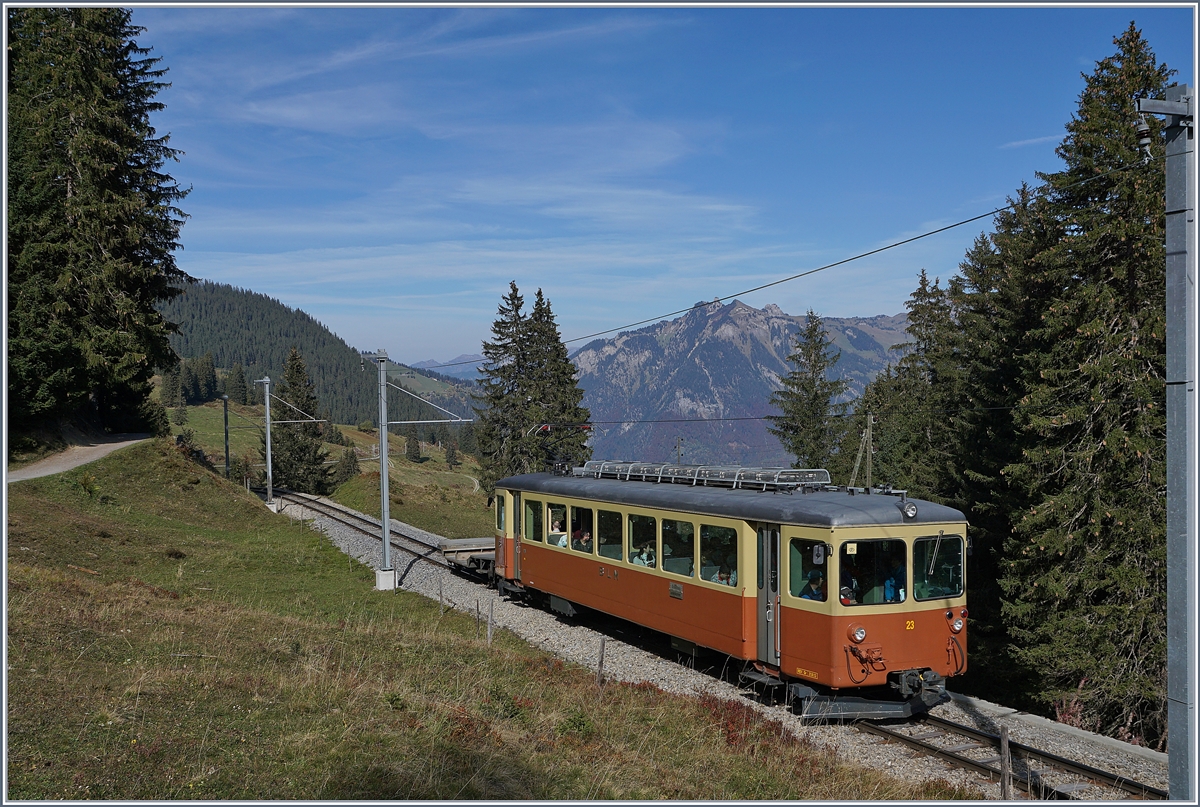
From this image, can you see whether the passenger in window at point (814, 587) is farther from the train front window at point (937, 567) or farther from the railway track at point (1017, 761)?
the railway track at point (1017, 761)

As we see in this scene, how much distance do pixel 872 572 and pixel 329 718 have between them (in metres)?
7.22

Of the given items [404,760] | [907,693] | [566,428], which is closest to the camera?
[404,760]

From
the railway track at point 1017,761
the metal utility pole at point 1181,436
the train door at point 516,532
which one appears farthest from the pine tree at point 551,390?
the metal utility pole at point 1181,436

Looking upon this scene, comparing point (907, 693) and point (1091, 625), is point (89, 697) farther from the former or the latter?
point (1091, 625)

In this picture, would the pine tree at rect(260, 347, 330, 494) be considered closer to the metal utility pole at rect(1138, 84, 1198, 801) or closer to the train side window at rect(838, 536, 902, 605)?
the train side window at rect(838, 536, 902, 605)

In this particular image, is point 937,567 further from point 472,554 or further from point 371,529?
point 371,529

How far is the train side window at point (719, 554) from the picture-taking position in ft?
44.4

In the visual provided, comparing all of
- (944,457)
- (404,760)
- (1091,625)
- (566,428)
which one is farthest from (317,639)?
(566,428)

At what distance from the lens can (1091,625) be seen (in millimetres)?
20172

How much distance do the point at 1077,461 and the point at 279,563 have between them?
21957 mm

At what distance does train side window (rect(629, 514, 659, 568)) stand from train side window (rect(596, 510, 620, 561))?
54 centimetres

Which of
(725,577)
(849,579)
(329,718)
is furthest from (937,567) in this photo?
(329,718)

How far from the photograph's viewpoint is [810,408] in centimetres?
5688

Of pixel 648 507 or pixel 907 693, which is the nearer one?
pixel 907 693
